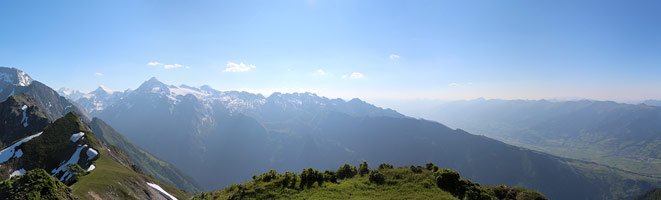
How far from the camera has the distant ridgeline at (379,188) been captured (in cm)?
4434

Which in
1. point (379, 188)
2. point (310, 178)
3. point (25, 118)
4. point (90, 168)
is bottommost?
point (90, 168)

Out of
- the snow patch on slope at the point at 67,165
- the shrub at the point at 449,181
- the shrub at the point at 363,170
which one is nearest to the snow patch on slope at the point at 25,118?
the snow patch on slope at the point at 67,165

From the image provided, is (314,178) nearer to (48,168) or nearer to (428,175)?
(428,175)

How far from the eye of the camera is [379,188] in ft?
156

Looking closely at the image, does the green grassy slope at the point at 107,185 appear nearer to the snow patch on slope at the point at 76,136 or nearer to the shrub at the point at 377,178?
the snow patch on slope at the point at 76,136

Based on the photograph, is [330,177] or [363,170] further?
[363,170]

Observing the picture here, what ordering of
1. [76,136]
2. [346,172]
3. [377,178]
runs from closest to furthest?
1. [377,178]
2. [346,172]
3. [76,136]

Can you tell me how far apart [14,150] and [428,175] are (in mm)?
124360

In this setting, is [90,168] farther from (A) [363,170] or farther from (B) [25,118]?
(B) [25,118]

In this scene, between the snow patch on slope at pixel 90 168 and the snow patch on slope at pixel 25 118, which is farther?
the snow patch on slope at pixel 25 118

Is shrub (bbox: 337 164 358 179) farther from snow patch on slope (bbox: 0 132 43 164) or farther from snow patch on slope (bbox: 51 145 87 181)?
snow patch on slope (bbox: 0 132 43 164)

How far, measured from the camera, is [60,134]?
127 meters

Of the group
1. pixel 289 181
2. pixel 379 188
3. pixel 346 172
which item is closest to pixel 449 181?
pixel 379 188

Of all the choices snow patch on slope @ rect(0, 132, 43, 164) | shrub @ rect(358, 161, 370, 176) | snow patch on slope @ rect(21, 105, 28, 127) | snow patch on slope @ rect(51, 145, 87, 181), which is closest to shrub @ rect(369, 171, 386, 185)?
shrub @ rect(358, 161, 370, 176)
